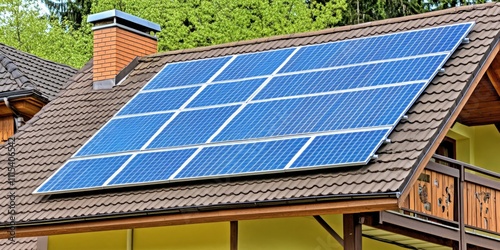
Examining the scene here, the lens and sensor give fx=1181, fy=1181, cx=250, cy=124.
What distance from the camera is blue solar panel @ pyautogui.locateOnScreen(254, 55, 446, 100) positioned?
Answer: 54.5 feet

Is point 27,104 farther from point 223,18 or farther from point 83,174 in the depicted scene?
point 223,18

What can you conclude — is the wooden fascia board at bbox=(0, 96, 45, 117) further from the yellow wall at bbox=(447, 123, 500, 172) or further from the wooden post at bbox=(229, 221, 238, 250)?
the wooden post at bbox=(229, 221, 238, 250)

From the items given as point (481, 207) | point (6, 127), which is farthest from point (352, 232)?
point (6, 127)

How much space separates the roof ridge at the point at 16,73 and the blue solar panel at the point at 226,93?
23.2 ft

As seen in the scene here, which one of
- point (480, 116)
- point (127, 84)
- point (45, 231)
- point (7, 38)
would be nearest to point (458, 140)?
point (480, 116)

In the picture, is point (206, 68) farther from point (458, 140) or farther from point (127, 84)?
point (458, 140)

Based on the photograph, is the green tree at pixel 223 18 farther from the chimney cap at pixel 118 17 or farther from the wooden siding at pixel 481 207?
the wooden siding at pixel 481 207

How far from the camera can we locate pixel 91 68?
2214 cm

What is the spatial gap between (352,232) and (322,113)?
2064mm

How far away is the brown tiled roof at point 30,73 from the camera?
24.7 m

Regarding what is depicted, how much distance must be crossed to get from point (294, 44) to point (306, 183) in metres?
5.25

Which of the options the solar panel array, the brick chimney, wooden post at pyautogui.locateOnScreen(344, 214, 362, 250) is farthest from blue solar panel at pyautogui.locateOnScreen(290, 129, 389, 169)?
the brick chimney

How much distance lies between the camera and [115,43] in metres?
21.6

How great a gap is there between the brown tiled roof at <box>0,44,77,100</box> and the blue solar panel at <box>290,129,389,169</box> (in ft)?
34.0
